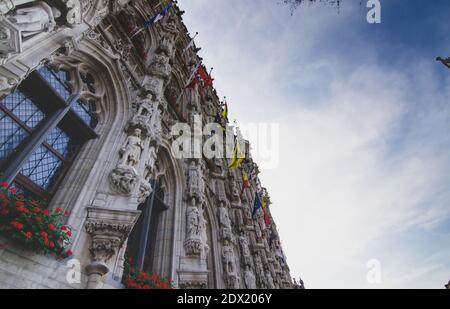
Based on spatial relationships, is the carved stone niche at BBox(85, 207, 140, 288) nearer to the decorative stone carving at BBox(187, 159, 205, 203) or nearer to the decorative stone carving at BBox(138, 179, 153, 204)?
the decorative stone carving at BBox(138, 179, 153, 204)

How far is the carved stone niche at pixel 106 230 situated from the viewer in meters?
4.15

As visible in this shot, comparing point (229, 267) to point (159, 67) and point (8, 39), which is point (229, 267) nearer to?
point (159, 67)

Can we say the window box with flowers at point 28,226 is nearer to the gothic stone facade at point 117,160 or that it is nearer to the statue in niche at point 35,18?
the gothic stone facade at point 117,160

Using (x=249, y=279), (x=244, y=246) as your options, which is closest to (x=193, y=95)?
(x=244, y=246)

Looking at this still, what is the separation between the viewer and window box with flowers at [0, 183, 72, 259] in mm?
3258

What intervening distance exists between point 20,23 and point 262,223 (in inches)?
764

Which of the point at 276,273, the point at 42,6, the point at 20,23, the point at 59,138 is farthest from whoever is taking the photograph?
the point at 276,273

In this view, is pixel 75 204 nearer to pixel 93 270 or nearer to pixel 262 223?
pixel 93 270

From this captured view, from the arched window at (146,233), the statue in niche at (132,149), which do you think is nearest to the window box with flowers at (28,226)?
the statue in niche at (132,149)

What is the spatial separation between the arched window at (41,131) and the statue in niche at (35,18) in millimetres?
1606

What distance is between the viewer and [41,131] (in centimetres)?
495

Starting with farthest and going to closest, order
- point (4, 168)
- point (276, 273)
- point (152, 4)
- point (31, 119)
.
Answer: point (276, 273)
point (152, 4)
point (31, 119)
point (4, 168)
